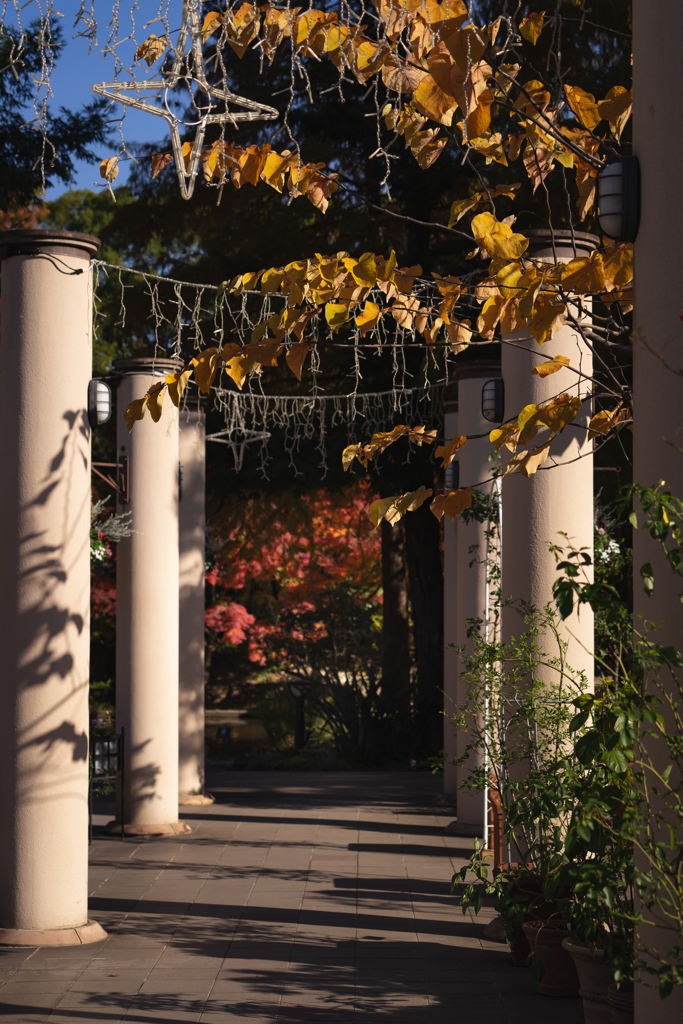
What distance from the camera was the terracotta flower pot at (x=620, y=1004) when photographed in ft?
11.4

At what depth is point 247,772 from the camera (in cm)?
1307

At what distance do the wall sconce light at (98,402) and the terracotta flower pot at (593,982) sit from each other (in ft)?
11.8

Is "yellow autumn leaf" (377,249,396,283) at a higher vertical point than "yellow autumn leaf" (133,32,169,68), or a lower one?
lower

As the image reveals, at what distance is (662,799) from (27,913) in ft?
13.3

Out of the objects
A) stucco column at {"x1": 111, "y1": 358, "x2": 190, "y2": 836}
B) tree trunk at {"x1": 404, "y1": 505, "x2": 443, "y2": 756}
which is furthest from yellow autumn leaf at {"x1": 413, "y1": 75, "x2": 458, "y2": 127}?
tree trunk at {"x1": 404, "y1": 505, "x2": 443, "y2": 756}

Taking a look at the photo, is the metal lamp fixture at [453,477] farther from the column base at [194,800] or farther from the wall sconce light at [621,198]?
the wall sconce light at [621,198]

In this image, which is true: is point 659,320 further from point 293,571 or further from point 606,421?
point 293,571

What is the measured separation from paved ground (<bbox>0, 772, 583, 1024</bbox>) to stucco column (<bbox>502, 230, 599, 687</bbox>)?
61.4 inches

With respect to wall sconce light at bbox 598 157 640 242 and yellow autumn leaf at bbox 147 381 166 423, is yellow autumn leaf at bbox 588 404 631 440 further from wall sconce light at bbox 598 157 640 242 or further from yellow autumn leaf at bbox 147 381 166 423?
yellow autumn leaf at bbox 147 381 166 423

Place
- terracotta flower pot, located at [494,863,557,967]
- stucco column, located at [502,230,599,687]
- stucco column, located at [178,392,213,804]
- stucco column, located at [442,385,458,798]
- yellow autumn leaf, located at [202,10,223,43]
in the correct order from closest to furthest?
yellow autumn leaf, located at [202,10,223,43] → terracotta flower pot, located at [494,863,557,967] → stucco column, located at [502,230,599,687] → stucco column, located at [442,385,458,798] → stucco column, located at [178,392,213,804]

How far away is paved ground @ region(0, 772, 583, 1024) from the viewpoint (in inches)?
183

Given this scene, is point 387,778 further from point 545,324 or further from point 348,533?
point 545,324

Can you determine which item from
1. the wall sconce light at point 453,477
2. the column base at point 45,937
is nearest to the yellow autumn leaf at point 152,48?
the column base at point 45,937

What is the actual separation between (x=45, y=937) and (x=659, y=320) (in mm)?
4548
